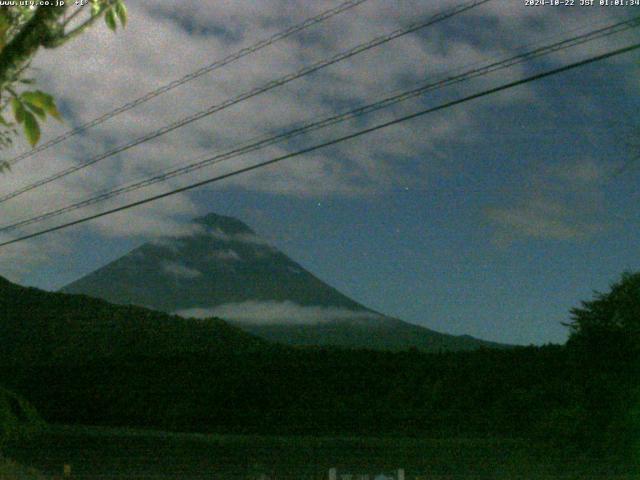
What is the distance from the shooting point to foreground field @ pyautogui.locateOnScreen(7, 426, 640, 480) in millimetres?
14195

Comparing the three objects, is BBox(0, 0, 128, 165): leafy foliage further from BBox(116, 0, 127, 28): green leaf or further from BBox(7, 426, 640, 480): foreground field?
BBox(7, 426, 640, 480): foreground field

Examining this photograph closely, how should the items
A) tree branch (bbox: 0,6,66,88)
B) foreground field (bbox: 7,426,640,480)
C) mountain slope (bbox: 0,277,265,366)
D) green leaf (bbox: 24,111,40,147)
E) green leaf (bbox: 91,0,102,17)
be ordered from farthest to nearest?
mountain slope (bbox: 0,277,265,366), foreground field (bbox: 7,426,640,480), green leaf (bbox: 91,0,102,17), tree branch (bbox: 0,6,66,88), green leaf (bbox: 24,111,40,147)

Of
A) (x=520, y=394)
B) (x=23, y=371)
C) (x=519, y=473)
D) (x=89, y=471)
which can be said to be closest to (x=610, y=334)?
(x=520, y=394)

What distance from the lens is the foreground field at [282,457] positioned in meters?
14.2

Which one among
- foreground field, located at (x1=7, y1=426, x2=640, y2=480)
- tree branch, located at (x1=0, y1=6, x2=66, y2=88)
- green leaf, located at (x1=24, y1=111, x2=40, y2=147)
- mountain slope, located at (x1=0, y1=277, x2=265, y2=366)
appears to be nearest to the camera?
green leaf, located at (x1=24, y1=111, x2=40, y2=147)

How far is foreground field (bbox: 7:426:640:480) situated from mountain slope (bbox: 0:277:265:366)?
8141 millimetres

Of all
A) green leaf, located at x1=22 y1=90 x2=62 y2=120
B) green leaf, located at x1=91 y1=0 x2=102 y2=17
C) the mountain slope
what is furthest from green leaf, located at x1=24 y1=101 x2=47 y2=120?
the mountain slope

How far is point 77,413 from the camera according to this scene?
70.5ft

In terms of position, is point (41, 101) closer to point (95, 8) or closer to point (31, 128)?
point (31, 128)

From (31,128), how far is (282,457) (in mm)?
13949

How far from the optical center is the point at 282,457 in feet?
51.3

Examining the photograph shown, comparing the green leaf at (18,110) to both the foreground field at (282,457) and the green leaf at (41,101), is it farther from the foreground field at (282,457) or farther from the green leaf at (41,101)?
the foreground field at (282,457)

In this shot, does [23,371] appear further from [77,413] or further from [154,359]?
[154,359]

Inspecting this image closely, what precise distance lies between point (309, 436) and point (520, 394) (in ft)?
16.0
